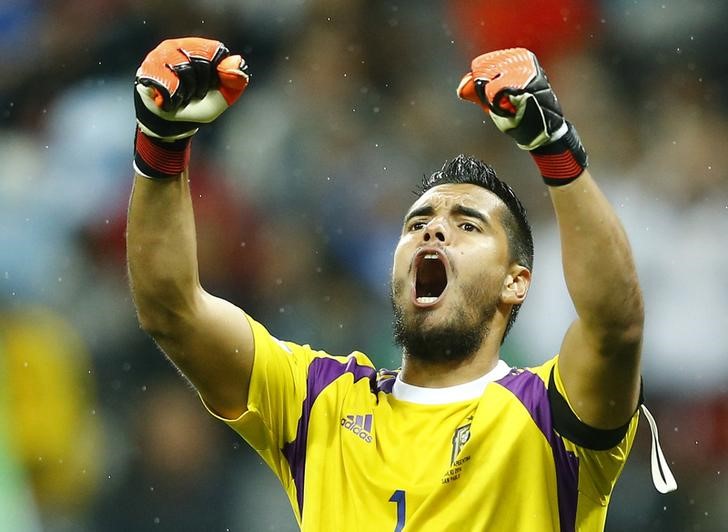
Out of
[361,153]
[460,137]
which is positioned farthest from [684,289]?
[361,153]

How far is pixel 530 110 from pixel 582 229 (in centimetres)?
28

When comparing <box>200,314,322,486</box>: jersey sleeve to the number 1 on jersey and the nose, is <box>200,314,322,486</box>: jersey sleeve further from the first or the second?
the nose

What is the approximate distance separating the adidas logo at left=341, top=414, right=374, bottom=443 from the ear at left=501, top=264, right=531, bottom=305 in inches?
21.2

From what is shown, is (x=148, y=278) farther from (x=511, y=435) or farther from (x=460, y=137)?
(x=460, y=137)

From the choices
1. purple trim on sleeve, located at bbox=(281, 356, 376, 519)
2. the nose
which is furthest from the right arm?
the nose

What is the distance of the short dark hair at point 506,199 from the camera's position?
3.11m

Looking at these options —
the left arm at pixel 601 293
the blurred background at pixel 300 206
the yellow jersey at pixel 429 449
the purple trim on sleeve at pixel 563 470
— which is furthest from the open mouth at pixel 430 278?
the blurred background at pixel 300 206

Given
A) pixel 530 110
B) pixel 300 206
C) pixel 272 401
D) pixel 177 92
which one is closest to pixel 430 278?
pixel 272 401

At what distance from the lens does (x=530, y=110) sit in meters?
2.34

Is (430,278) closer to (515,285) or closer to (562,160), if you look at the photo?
(515,285)

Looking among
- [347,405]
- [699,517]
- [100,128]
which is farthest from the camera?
[100,128]

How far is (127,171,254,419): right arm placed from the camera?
2.60m

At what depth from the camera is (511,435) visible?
258cm

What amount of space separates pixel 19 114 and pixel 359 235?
1.83 metres
